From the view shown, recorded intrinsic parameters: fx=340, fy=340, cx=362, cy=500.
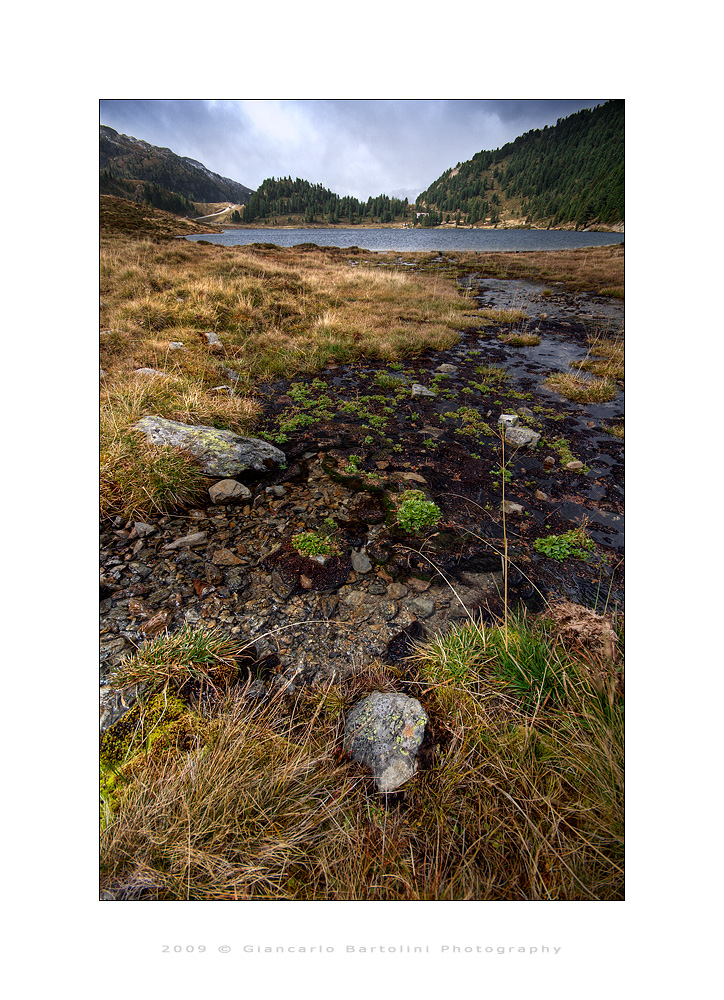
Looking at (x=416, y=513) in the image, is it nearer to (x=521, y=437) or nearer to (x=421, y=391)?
(x=521, y=437)

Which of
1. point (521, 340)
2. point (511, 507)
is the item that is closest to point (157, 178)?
point (511, 507)

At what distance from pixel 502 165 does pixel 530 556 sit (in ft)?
15.8

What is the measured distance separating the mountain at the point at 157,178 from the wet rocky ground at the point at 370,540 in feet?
8.81

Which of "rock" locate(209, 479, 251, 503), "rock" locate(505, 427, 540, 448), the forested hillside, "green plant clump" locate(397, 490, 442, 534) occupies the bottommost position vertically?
"green plant clump" locate(397, 490, 442, 534)

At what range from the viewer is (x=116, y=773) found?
1548mm

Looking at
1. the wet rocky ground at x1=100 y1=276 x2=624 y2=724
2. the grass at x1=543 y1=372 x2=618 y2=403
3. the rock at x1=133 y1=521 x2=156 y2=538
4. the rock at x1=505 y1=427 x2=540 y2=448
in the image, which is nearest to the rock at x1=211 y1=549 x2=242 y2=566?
the wet rocky ground at x1=100 y1=276 x2=624 y2=724

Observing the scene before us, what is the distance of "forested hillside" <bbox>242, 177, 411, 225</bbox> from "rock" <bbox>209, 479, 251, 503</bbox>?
3.95 m

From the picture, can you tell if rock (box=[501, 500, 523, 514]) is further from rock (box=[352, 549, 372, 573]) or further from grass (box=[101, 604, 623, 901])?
grass (box=[101, 604, 623, 901])

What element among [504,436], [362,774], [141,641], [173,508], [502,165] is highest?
[502,165]

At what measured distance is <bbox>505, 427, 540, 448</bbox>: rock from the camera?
4.17 m

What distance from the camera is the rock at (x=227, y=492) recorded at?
3.28 m

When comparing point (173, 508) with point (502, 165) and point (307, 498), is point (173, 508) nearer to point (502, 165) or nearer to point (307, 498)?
point (307, 498)

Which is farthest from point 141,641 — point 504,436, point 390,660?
point 504,436

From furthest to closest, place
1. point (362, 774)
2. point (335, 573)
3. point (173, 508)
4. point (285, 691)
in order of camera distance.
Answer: point (173, 508) < point (335, 573) < point (285, 691) < point (362, 774)
